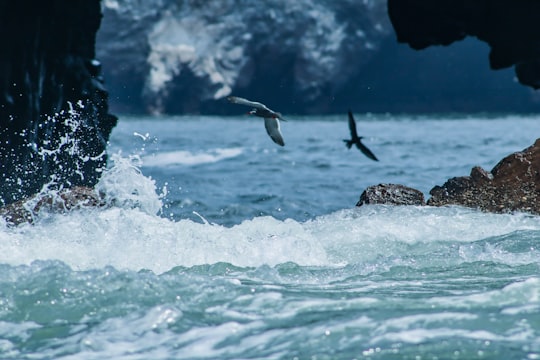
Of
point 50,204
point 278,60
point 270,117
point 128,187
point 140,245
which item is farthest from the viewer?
point 278,60

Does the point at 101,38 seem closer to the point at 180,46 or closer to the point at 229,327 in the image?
the point at 180,46

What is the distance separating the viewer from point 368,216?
34.8ft

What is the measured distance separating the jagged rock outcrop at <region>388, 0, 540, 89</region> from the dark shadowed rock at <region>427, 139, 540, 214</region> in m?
2.54

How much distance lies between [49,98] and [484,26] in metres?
6.86

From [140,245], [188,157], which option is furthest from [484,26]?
[188,157]

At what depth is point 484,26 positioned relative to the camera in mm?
13633

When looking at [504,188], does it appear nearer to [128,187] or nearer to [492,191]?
[492,191]

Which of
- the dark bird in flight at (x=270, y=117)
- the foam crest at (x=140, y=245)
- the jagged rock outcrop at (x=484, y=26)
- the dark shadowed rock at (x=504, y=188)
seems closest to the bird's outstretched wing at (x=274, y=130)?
the dark bird in flight at (x=270, y=117)

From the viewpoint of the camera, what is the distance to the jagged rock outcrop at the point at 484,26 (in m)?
13.0

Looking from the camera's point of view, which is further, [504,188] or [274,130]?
[504,188]

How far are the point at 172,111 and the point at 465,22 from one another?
6610 cm

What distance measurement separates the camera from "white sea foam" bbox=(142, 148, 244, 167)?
28.2m

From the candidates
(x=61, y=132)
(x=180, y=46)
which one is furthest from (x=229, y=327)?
(x=180, y=46)

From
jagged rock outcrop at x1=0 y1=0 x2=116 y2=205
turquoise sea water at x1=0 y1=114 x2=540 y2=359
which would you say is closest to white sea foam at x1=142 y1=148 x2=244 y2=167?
jagged rock outcrop at x1=0 y1=0 x2=116 y2=205
